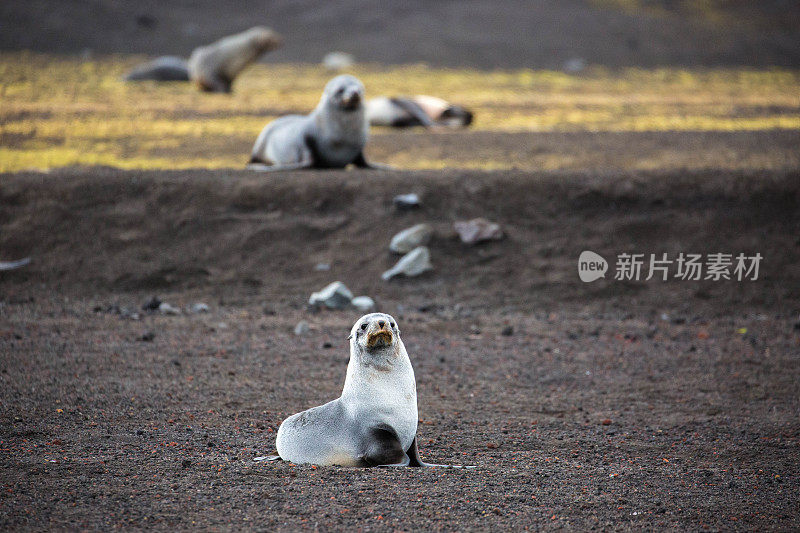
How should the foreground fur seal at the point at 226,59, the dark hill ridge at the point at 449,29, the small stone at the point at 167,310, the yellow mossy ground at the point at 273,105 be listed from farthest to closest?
the dark hill ridge at the point at 449,29, the foreground fur seal at the point at 226,59, the yellow mossy ground at the point at 273,105, the small stone at the point at 167,310

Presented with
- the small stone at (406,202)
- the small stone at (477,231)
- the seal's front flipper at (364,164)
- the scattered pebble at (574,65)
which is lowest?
the small stone at (477,231)

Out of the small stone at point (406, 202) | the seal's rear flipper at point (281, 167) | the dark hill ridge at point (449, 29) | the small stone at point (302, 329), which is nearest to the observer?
the small stone at point (302, 329)

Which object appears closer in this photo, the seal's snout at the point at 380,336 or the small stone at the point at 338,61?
the seal's snout at the point at 380,336

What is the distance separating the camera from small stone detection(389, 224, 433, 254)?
9.55 meters

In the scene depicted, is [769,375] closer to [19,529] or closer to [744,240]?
[744,240]

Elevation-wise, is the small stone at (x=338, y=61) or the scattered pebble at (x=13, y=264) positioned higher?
the small stone at (x=338, y=61)

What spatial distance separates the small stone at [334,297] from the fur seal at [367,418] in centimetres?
381

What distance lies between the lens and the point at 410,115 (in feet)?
46.9

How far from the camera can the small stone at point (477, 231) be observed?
962 centimetres

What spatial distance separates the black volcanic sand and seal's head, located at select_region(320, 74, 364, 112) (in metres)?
0.76

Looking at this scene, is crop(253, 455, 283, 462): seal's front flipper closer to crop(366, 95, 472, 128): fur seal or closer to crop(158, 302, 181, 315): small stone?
crop(158, 302, 181, 315): small stone

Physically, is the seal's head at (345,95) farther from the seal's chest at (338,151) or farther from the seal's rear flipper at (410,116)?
the seal's rear flipper at (410,116)

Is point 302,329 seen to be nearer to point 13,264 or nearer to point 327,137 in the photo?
point 327,137

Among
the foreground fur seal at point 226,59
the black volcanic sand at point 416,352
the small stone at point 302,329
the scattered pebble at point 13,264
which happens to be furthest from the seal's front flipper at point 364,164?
the foreground fur seal at point 226,59
